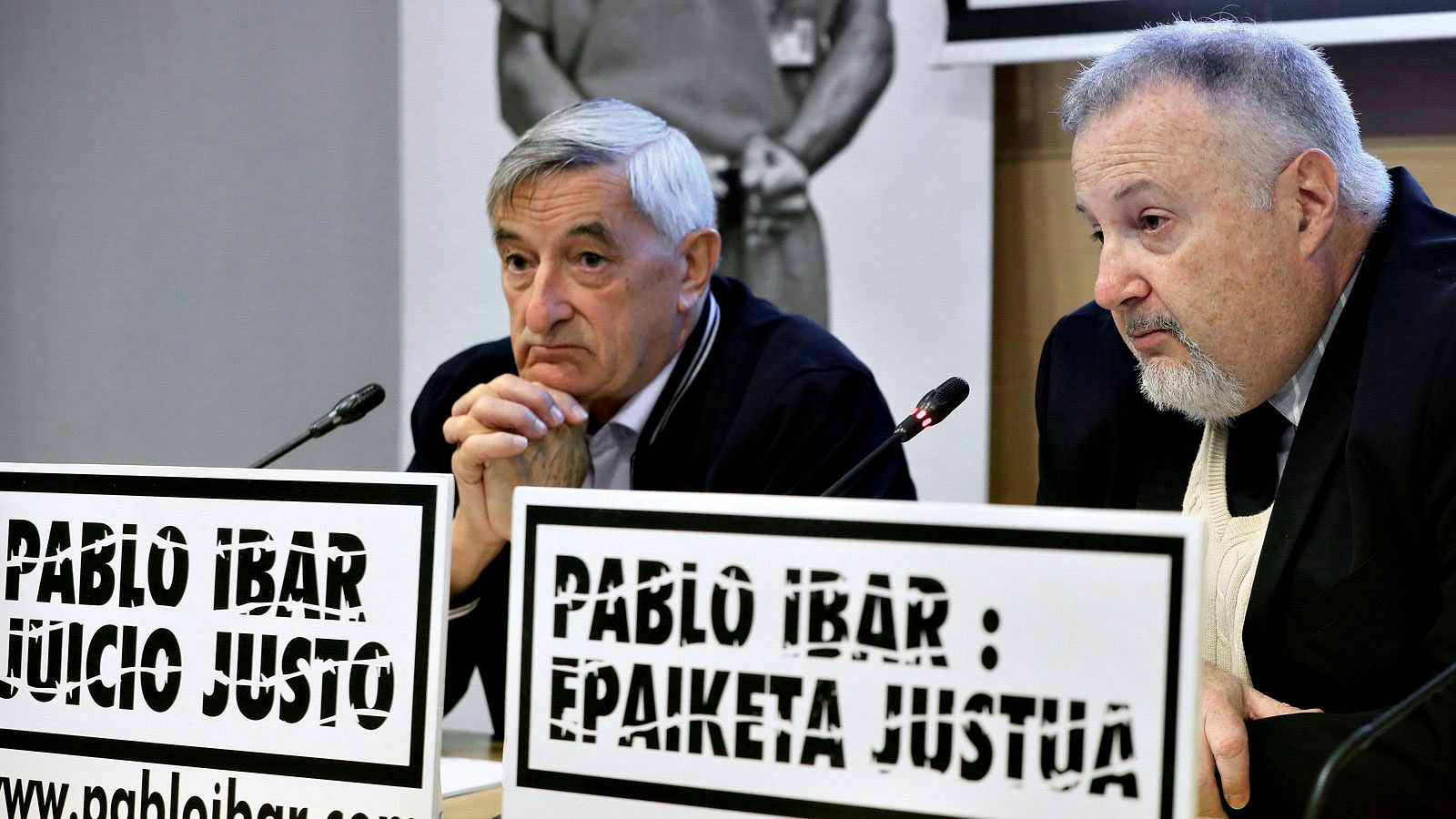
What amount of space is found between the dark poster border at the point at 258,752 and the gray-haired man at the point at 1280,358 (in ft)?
2.02

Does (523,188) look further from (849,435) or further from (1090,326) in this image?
(1090,326)

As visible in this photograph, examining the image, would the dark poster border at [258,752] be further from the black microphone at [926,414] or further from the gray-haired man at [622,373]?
the gray-haired man at [622,373]

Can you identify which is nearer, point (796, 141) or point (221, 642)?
point (221, 642)

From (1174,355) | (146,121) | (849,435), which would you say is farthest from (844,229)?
(146,121)

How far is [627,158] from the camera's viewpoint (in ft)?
5.45

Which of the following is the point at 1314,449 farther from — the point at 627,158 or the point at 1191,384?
the point at 627,158

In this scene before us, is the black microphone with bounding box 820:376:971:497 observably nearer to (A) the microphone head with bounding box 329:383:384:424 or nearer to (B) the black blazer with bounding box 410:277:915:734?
(B) the black blazer with bounding box 410:277:915:734

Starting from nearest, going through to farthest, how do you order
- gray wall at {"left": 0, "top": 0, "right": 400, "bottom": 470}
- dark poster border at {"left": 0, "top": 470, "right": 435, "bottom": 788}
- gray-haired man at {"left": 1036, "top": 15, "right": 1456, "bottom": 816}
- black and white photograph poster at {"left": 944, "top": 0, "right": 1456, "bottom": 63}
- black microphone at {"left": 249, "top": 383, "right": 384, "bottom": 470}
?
dark poster border at {"left": 0, "top": 470, "right": 435, "bottom": 788}
gray-haired man at {"left": 1036, "top": 15, "right": 1456, "bottom": 816}
black microphone at {"left": 249, "top": 383, "right": 384, "bottom": 470}
black and white photograph poster at {"left": 944, "top": 0, "right": 1456, "bottom": 63}
gray wall at {"left": 0, "top": 0, "right": 400, "bottom": 470}

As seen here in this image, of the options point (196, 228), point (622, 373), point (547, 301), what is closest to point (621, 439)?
point (622, 373)

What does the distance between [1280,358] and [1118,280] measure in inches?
6.7

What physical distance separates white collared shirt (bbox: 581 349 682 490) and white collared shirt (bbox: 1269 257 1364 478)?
2.48ft

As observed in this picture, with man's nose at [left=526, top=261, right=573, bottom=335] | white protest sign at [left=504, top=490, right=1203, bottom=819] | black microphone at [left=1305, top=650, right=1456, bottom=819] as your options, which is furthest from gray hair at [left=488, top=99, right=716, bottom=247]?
black microphone at [left=1305, top=650, right=1456, bottom=819]

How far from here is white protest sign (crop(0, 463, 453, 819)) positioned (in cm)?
91

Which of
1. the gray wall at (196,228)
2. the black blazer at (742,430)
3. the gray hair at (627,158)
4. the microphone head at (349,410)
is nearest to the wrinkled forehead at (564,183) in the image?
the gray hair at (627,158)
